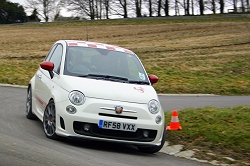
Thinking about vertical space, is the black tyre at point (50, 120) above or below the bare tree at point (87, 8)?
below

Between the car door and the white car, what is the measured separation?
0.02m

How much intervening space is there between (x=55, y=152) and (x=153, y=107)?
1.76 meters

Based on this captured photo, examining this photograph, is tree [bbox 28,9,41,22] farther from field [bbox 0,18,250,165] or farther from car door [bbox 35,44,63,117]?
car door [bbox 35,44,63,117]

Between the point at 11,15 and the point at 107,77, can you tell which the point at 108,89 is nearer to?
the point at 107,77

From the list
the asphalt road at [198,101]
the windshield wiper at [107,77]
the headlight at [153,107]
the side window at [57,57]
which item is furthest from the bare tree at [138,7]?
the headlight at [153,107]

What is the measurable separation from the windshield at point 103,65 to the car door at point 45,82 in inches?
10.4

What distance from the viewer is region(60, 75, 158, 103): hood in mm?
7535

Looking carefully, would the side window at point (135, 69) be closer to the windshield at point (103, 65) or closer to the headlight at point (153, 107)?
the windshield at point (103, 65)

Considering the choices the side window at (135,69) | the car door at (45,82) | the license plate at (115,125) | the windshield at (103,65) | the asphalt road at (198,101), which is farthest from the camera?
the asphalt road at (198,101)

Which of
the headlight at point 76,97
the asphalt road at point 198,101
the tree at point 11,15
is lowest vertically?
the asphalt road at point 198,101

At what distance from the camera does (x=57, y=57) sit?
9117 millimetres

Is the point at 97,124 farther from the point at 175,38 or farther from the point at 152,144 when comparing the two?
the point at 175,38

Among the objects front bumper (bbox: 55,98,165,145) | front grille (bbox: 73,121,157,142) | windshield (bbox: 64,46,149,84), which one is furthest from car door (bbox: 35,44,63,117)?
front grille (bbox: 73,121,157,142)

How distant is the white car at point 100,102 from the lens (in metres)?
7.36
